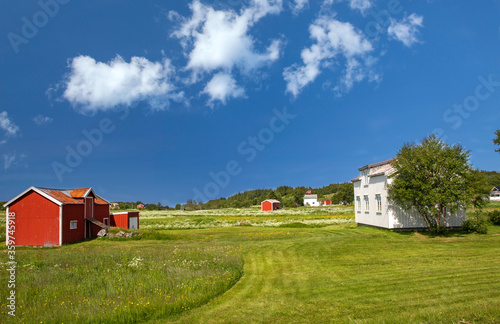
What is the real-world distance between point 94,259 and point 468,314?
1777 cm

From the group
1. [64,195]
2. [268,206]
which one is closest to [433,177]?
[64,195]

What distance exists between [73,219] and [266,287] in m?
28.3

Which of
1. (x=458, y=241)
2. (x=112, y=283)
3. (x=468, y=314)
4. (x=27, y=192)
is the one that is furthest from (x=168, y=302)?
(x=27, y=192)

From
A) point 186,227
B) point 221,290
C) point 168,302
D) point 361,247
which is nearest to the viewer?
point 168,302

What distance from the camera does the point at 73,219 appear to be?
110 ft

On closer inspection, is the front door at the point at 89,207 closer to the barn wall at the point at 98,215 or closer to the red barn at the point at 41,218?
the barn wall at the point at 98,215

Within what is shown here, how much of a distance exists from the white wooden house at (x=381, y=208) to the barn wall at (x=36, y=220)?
3237 centimetres

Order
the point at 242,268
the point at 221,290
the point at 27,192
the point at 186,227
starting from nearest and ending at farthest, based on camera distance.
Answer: the point at 221,290 → the point at 242,268 → the point at 27,192 → the point at 186,227

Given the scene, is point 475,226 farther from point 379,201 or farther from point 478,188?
point 379,201

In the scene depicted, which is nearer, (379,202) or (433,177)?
(433,177)

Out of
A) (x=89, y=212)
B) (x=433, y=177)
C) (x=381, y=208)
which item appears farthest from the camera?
(x=89, y=212)

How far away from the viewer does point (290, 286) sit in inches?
504

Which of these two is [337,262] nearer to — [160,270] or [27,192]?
[160,270]

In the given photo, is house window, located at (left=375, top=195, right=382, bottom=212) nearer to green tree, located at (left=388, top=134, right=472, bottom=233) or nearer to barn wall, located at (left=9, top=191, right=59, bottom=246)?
green tree, located at (left=388, top=134, right=472, bottom=233)
